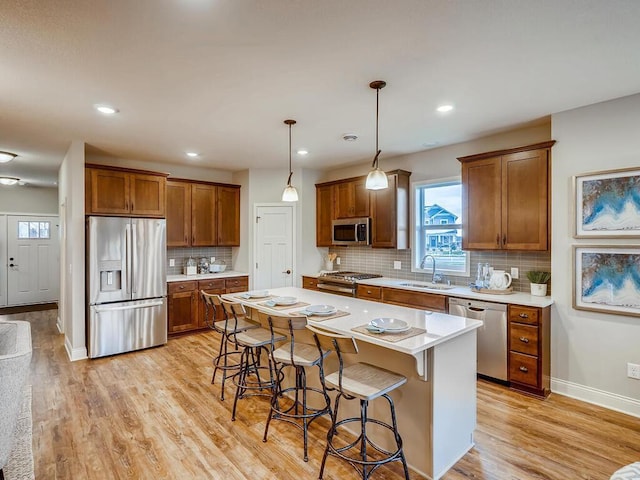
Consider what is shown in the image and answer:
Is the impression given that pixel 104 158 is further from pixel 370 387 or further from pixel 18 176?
pixel 370 387

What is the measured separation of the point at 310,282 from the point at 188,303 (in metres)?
1.88

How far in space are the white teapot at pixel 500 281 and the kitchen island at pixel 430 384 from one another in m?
1.55

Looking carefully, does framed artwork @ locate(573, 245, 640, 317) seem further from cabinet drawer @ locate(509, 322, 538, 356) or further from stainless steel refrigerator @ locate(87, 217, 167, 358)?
stainless steel refrigerator @ locate(87, 217, 167, 358)

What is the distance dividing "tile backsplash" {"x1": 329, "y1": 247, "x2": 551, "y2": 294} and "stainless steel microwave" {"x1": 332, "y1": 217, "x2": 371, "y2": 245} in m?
0.39

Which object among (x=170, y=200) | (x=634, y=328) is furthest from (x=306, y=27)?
→ (x=170, y=200)

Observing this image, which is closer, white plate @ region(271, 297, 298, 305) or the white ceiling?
the white ceiling

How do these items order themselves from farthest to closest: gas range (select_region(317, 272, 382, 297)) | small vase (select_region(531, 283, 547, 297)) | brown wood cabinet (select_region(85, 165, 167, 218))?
gas range (select_region(317, 272, 382, 297)) < brown wood cabinet (select_region(85, 165, 167, 218)) < small vase (select_region(531, 283, 547, 297))

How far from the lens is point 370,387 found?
6.46 feet

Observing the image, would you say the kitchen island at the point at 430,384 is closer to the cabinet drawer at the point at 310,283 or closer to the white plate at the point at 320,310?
the white plate at the point at 320,310

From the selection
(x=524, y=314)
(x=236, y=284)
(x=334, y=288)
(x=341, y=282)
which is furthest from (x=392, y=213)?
(x=236, y=284)

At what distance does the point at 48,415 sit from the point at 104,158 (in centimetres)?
350

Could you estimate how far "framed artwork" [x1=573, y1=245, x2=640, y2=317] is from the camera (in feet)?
9.32

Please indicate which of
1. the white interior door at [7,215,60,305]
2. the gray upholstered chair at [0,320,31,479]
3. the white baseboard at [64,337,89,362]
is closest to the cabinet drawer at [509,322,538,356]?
the gray upholstered chair at [0,320,31,479]

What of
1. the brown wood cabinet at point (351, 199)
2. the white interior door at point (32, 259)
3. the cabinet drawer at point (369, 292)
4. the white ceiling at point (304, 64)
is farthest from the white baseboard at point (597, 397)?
the white interior door at point (32, 259)
